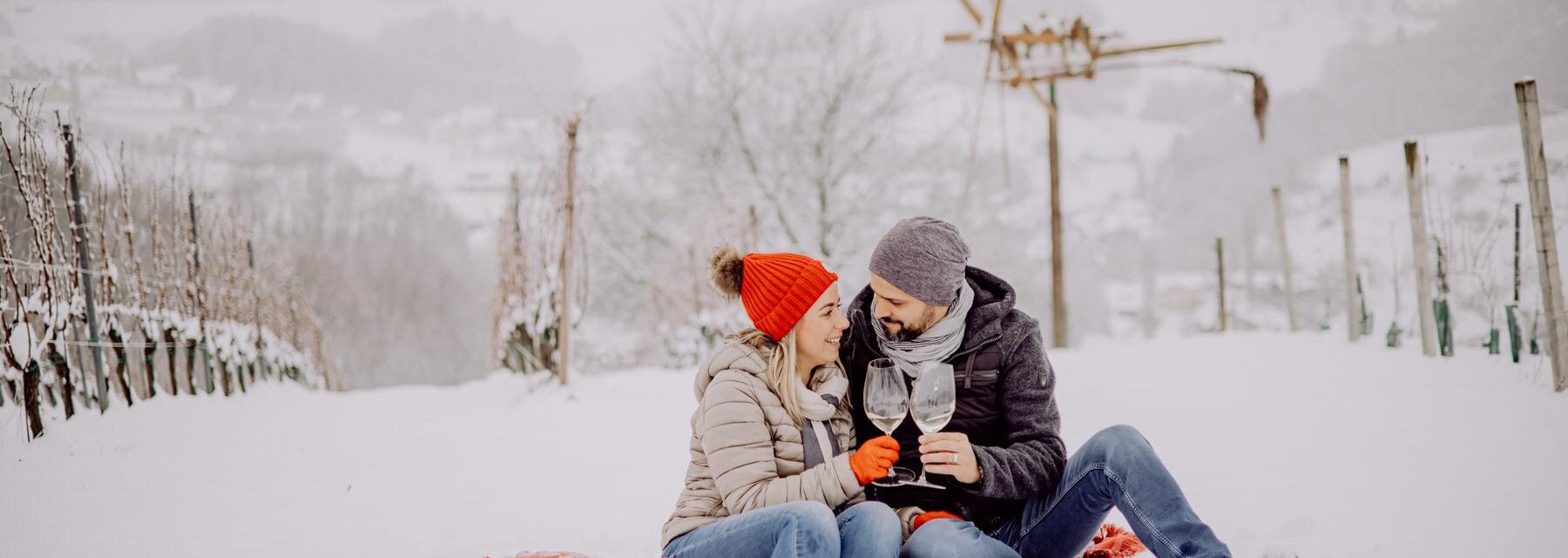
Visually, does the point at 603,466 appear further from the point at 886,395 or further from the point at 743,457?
the point at 886,395

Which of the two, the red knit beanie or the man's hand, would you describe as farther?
the red knit beanie

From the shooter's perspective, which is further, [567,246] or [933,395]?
[567,246]

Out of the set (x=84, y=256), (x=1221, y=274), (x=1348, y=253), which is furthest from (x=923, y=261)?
(x=1221, y=274)

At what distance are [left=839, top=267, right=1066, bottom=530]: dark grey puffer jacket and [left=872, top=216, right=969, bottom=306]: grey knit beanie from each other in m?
0.13

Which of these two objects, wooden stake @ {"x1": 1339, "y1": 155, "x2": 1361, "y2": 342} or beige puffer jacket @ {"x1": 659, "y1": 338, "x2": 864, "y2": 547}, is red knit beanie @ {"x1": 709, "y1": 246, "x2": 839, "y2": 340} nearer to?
beige puffer jacket @ {"x1": 659, "y1": 338, "x2": 864, "y2": 547}

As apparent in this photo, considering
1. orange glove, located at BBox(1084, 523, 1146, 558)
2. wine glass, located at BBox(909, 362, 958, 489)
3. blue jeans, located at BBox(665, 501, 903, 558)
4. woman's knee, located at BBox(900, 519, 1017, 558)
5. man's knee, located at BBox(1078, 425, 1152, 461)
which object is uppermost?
wine glass, located at BBox(909, 362, 958, 489)

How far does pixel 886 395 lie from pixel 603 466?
2.57m

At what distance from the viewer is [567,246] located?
5.49 meters

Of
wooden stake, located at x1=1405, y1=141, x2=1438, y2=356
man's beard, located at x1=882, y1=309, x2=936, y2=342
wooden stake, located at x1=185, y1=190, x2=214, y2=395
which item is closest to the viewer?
man's beard, located at x1=882, y1=309, x2=936, y2=342

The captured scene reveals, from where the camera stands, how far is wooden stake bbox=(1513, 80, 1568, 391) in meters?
3.37

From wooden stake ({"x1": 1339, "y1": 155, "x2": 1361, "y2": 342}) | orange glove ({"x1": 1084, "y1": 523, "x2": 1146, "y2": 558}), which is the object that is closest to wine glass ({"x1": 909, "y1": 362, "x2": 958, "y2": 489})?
orange glove ({"x1": 1084, "y1": 523, "x2": 1146, "y2": 558})

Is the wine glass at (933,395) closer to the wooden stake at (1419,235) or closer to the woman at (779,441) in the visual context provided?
the woman at (779,441)

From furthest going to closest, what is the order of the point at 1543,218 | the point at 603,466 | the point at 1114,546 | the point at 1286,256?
1. the point at 1286,256
2. the point at 603,466
3. the point at 1543,218
4. the point at 1114,546

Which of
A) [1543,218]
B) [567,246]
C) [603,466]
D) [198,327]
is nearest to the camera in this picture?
[1543,218]
